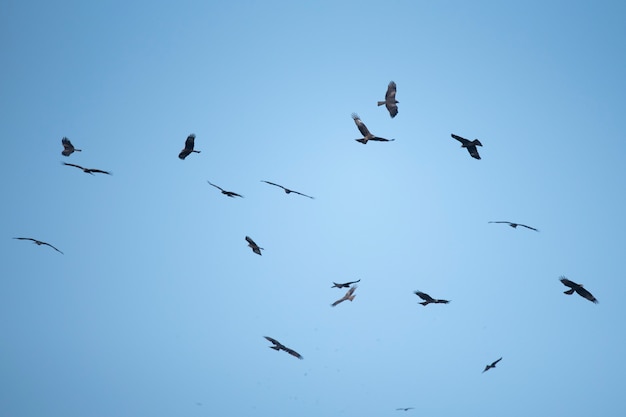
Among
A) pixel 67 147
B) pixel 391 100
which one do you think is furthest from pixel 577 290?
pixel 67 147

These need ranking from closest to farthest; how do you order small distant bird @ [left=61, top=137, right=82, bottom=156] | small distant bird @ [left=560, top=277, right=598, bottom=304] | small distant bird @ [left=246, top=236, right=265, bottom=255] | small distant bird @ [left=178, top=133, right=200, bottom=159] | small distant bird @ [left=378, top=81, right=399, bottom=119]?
small distant bird @ [left=560, top=277, right=598, bottom=304], small distant bird @ [left=378, top=81, right=399, bottom=119], small distant bird @ [left=178, top=133, right=200, bottom=159], small distant bird @ [left=246, top=236, right=265, bottom=255], small distant bird @ [left=61, top=137, right=82, bottom=156]

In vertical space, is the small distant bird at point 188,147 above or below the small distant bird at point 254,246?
above

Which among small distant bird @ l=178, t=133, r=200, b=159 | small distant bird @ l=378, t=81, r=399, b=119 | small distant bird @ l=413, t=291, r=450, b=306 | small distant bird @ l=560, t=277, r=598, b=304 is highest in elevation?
small distant bird @ l=378, t=81, r=399, b=119

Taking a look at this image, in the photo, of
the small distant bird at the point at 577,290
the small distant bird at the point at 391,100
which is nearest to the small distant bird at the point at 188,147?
the small distant bird at the point at 391,100

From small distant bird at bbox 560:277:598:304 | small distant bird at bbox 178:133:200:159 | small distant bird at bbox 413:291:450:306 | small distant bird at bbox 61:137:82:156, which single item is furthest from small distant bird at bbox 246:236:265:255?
small distant bird at bbox 560:277:598:304

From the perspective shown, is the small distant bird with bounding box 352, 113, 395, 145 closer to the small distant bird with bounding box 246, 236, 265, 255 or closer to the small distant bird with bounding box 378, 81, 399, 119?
the small distant bird with bounding box 378, 81, 399, 119

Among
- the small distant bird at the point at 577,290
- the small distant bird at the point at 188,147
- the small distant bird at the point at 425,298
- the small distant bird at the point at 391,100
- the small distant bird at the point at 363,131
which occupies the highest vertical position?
the small distant bird at the point at 391,100

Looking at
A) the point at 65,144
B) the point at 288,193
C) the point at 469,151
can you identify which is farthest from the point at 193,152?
the point at 469,151

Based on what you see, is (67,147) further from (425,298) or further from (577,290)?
(577,290)

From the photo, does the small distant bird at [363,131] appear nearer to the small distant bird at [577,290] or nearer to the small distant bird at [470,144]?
the small distant bird at [470,144]

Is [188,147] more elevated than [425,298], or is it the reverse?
[188,147]

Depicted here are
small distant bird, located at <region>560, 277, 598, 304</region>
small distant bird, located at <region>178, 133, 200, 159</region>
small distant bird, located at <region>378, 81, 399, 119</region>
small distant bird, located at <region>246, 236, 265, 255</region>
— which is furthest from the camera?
small distant bird, located at <region>246, 236, 265, 255</region>

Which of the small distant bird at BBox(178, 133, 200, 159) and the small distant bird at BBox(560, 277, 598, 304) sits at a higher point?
the small distant bird at BBox(178, 133, 200, 159)

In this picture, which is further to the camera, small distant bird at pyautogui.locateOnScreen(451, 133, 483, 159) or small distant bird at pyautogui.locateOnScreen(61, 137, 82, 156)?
small distant bird at pyautogui.locateOnScreen(61, 137, 82, 156)
